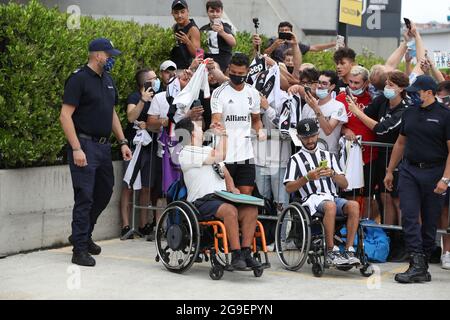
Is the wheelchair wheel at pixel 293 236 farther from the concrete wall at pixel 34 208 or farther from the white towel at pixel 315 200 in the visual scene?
the concrete wall at pixel 34 208

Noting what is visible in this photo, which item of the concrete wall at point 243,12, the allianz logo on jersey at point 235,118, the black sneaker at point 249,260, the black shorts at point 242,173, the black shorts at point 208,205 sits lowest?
the black sneaker at point 249,260

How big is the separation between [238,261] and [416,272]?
5.66 feet

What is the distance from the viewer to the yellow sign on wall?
14.6 metres

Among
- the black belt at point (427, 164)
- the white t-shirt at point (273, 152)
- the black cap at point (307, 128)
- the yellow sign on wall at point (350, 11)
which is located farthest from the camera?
the yellow sign on wall at point (350, 11)

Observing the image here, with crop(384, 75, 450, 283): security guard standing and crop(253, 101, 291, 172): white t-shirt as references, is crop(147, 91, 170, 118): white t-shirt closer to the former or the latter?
crop(253, 101, 291, 172): white t-shirt

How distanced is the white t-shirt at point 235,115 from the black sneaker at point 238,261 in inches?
54.9

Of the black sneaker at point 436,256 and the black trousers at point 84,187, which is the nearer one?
the black trousers at point 84,187

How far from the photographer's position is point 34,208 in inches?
399

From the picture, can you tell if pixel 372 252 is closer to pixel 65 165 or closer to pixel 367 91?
pixel 367 91

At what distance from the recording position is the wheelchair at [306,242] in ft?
30.2

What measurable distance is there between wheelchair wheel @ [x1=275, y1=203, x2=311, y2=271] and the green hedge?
259 centimetres

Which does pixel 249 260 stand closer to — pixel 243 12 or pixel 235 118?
pixel 235 118

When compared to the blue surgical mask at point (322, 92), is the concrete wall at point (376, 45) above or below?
above

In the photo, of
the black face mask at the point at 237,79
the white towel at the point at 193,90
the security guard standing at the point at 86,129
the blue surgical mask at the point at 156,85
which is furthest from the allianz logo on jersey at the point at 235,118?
the blue surgical mask at the point at 156,85
